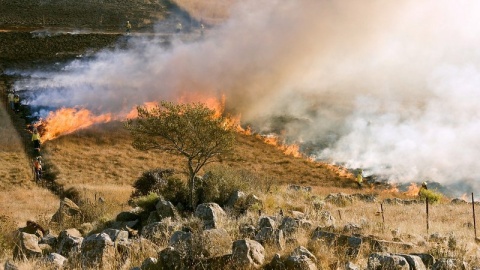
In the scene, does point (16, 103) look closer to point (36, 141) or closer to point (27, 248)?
point (36, 141)

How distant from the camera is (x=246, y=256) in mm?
10594

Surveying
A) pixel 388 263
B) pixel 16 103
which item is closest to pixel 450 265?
pixel 388 263

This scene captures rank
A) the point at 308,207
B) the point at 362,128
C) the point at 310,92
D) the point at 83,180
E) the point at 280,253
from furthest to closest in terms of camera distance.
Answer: the point at 310,92 → the point at 362,128 → the point at 83,180 → the point at 308,207 → the point at 280,253

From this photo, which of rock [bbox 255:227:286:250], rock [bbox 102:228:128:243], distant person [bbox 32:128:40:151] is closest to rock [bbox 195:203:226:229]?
rock [bbox 102:228:128:243]

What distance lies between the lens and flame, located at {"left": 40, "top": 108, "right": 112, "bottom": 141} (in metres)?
56.5

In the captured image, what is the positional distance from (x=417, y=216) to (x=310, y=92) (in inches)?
2040

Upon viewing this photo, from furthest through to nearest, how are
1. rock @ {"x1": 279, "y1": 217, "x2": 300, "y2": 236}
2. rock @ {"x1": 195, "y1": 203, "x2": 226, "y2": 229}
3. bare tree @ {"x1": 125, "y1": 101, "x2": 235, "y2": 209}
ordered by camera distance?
bare tree @ {"x1": 125, "y1": 101, "x2": 235, "y2": 209}, rock @ {"x1": 195, "y1": 203, "x2": 226, "y2": 229}, rock @ {"x1": 279, "y1": 217, "x2": 300, "y2": 236}

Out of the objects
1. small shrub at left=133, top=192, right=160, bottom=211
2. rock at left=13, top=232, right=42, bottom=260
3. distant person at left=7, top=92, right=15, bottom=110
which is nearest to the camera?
rock at left=13, top=232, right=42, bottom=260

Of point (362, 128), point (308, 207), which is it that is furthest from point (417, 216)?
point (362, 128)

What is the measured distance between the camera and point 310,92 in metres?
76.0

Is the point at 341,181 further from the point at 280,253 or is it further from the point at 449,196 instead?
the point at 280,253

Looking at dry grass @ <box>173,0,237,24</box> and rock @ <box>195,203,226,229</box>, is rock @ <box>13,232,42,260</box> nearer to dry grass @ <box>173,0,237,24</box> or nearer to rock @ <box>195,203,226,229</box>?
rock @ <box>195,203,226,229</box>

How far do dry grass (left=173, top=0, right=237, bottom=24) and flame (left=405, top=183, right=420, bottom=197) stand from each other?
71786mm

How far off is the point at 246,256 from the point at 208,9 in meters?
112
